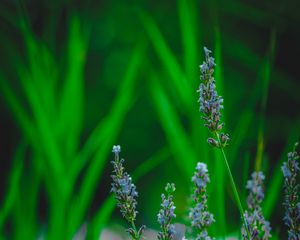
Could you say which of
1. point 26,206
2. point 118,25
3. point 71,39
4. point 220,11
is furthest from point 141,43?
point 118,25

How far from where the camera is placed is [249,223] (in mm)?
774

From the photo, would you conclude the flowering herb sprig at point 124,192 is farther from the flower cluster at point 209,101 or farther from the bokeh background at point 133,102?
the bokeh background at point 133,102

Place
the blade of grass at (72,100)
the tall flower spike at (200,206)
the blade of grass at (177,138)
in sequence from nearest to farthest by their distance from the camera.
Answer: the tall flower spike at (200,206)
the blade of grass at (177,138)
the blade of grass at (72,100)

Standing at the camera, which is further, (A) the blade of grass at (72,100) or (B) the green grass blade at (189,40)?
(A) the blade of grass at (72,100)

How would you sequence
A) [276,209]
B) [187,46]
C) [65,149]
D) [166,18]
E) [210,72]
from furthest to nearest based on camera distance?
1. [166,18]
2. [276,209]
3. [65,149]
4. [187,46]
5. [210,72]

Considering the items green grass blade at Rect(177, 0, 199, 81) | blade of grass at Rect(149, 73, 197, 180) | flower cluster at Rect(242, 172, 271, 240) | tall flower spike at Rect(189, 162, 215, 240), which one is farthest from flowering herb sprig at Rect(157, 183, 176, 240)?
green grass blade at Rect(177, 0, 199, 81)

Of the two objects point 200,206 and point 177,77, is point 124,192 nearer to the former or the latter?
point 200,206

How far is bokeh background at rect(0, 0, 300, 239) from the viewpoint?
51.2 inches

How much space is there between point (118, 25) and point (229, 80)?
566 mm

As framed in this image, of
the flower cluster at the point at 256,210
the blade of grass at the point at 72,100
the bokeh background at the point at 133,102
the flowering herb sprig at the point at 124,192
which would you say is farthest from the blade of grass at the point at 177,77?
the flowering herb sprig at the point at 124,192

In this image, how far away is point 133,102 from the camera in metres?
1.59

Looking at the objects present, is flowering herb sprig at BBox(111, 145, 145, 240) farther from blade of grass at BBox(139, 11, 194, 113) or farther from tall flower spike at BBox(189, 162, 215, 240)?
blade of grass at BBox(139, 11, 194, 113)

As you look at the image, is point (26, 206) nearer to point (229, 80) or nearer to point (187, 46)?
point (187, 46)

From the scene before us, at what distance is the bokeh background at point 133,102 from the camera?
130cm
